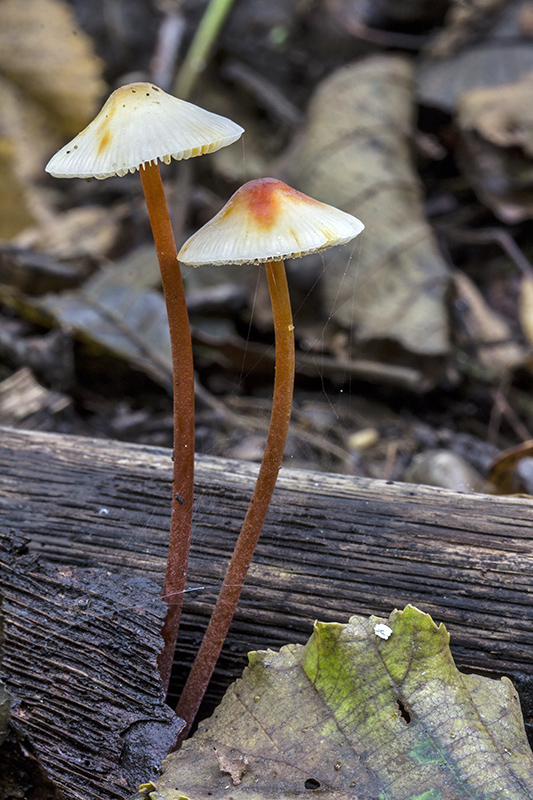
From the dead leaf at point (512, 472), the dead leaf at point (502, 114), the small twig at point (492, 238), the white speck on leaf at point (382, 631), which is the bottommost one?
the dead leaf at point (512, 472)

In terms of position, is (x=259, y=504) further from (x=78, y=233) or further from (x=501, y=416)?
(x=78, y=233)

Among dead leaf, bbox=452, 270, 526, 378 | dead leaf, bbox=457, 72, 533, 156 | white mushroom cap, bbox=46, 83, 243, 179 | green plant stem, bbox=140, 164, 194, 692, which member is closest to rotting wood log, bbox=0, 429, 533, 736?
green plant stem, bbox=140, 164, 194, 692

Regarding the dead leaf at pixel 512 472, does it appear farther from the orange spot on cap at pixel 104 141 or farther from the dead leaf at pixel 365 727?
the orange spot on cap at pixel 104 141

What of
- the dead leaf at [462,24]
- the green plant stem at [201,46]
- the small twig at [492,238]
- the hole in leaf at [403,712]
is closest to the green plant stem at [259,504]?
the hole in leaf at [403,712]

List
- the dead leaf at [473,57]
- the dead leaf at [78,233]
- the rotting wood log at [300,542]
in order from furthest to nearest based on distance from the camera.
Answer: the dead leaf at [78,233]
the dead leaf at [473,57]
the rotting wood log at [300,542]

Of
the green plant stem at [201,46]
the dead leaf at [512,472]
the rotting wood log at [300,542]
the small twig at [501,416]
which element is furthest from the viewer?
the green plant stem at [201,46]

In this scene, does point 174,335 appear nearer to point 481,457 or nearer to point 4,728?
point 4,728

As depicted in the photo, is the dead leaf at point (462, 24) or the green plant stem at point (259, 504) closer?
the green plant stem at point (259, 504)
